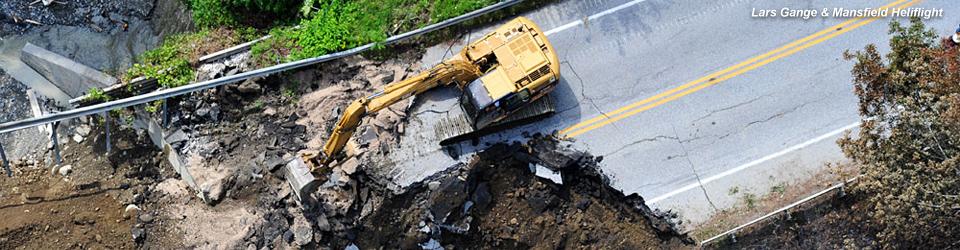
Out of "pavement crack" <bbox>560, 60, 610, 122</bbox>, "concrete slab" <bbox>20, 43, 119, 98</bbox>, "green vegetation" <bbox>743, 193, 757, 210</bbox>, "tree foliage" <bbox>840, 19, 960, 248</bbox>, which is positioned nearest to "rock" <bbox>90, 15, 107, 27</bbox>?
"concrete slab" <bbox>20, 43, 119, 98</bbox>

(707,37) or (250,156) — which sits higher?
(707,37)

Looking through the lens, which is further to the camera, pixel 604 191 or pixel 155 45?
pixel 155 45

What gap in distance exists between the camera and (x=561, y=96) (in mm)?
23797

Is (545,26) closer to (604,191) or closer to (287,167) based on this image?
(604,191)

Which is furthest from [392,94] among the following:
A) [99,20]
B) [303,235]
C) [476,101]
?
[99,20]

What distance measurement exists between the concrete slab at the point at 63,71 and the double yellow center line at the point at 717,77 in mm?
15480

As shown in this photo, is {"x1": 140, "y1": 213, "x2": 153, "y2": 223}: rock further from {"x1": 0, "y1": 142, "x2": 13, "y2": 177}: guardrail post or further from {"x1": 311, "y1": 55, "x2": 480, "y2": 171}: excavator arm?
{"x1": 311, "y1": 55, "x2": 480, "y2": 171}: excavator arm

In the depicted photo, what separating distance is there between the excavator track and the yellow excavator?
1.3 inches

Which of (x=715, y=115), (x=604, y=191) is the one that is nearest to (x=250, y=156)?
(x=604, y=191)

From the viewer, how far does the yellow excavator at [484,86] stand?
2166 cm

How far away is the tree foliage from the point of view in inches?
725

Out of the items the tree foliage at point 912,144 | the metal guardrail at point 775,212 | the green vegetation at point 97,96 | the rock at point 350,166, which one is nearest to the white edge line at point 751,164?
the metal guardrail at point 775,212

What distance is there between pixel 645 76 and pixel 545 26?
340 cm

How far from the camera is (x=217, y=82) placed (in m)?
24.0
